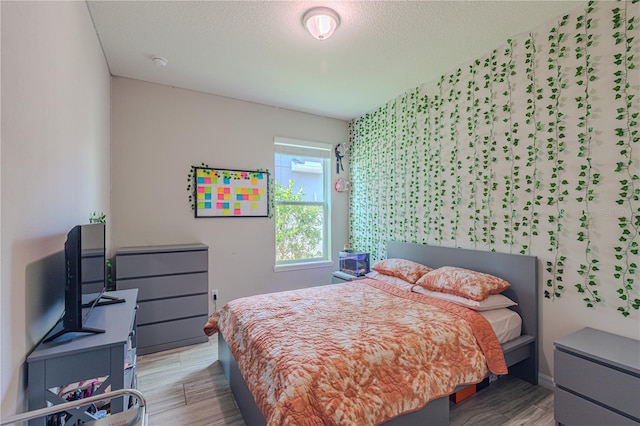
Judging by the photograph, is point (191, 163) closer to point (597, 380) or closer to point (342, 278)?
point (342, 278)

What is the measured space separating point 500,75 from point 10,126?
10.4ft

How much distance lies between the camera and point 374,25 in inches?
86.4

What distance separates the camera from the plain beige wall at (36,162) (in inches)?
40.8

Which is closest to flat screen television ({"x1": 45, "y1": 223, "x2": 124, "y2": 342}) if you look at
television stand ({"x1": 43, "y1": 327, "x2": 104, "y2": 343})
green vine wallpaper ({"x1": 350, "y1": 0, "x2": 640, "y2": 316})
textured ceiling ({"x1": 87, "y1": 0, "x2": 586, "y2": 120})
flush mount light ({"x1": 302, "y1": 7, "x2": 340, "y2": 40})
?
television stand ({"x1": 43, "y1": 327, "x2": 104, "y2": 343})

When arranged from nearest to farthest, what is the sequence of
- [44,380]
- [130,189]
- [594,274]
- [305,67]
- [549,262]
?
[44,380]
[594,274]
[549,262]
[305,67]
[130,189]

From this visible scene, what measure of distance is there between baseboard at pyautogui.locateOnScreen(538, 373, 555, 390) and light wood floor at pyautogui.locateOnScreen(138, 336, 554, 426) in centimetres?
4

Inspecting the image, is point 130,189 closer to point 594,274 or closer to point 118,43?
point 118,43

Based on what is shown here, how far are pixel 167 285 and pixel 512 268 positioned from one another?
3.19 meters

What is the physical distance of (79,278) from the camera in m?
1.36

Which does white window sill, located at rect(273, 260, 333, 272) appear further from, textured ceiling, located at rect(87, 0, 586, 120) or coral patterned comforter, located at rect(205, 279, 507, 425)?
textured ceiling, located at rect(87, 0, 586, 120)

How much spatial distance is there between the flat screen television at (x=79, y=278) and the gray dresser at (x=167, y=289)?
1116 mm

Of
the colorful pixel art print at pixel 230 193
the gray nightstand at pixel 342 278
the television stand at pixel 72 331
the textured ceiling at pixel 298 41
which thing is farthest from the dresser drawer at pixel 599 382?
the colorful pixel art print at pixel 230 193

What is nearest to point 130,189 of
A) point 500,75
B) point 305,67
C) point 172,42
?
point 172,42

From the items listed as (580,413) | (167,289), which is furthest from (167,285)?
(580,413)
